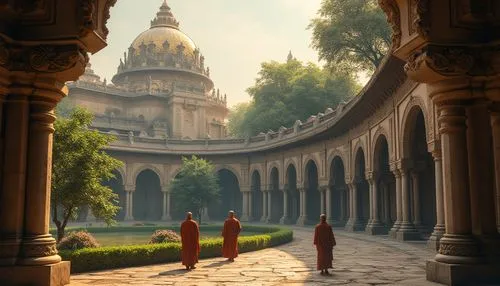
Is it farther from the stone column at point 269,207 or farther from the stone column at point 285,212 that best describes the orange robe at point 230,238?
the stone column at point 269,207

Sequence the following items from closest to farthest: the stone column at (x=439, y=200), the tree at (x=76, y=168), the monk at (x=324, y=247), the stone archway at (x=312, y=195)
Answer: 1. the monk at (x=324, y=247)
2. the stone column at (x=439, y=200)
3. the tree at (x=76, y=168)
4. the stone archway at (x=312, y=195)

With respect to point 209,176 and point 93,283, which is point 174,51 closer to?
point 209,176

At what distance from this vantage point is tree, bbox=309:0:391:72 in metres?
34.7

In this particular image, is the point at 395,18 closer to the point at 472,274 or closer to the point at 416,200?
the point at 472,274

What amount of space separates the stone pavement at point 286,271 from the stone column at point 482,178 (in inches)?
45.9

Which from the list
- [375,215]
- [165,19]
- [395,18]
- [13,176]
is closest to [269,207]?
[375,215]

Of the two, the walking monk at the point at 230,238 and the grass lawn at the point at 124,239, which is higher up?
the walking monk at the point at 230,238

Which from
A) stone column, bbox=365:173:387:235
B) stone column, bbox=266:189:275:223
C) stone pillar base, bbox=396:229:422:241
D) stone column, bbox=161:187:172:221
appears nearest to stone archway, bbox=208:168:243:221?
stone column, bbox=161:187:172:221

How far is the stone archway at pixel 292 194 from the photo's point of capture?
3710cm

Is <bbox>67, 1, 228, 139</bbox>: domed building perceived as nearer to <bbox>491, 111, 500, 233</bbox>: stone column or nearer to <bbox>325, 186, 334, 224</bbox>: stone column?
<bbox>325, 186, 334, 224</bbox>: stone column

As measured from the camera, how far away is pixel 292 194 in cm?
3809

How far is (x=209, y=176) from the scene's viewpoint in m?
35.6

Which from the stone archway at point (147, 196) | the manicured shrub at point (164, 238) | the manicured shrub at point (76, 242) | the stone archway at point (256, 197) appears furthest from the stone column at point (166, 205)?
the manicured shrub at point (76, 242)

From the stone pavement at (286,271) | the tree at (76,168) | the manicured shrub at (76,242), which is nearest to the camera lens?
the stone pavement at (286,271)
